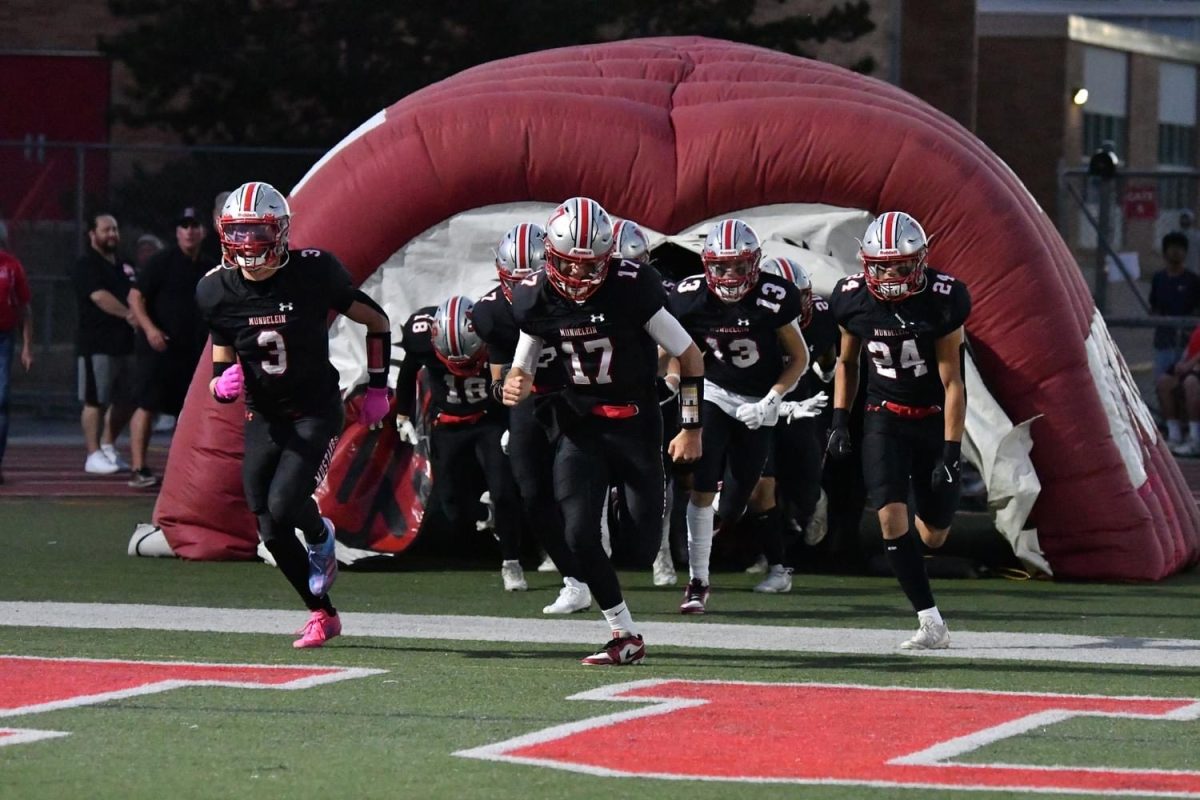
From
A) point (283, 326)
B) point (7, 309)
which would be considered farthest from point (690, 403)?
point (7, 309)

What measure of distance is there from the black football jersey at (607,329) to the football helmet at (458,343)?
2458 millimetres

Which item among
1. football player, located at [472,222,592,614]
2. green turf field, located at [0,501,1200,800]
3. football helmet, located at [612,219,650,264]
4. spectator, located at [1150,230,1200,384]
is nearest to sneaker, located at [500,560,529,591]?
green turf field, located at [0,501,1200,800]

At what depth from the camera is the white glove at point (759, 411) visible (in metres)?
9.56

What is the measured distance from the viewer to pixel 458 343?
33.1 feet

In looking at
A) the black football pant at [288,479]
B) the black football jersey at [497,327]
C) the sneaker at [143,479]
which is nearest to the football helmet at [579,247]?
the black football jersey at [497,327]

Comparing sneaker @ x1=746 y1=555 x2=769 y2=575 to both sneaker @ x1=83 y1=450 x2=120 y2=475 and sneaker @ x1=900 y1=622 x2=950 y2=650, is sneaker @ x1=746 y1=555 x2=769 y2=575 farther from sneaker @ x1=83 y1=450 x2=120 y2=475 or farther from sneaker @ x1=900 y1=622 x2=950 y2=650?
sneaker @ x1=83 y1=450 x2=120 y2=475

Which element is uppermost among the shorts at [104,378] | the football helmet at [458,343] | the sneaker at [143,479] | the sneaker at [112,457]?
the football helmet at [458,343]

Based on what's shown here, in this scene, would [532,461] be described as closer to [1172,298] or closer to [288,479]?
[288,479]

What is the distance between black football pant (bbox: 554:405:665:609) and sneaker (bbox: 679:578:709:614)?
147cm

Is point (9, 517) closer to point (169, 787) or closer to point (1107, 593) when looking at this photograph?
point (1107, 593)

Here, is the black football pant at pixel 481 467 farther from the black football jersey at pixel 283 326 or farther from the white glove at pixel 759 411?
the black football jersey at pixel 283 326

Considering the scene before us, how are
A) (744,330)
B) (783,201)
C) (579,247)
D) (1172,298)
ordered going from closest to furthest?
1. (579,247)
2. (744,330)
3. (783,201)
4. (1172,298)

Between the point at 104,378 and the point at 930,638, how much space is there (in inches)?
324

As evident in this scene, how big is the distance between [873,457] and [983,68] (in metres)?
26.3
